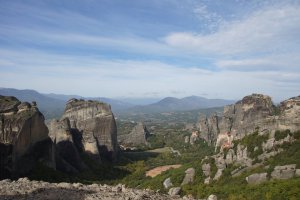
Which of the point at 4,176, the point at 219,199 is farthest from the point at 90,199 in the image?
the point at 4,176

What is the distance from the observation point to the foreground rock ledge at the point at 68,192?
977 inches

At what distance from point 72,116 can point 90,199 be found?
249 feet

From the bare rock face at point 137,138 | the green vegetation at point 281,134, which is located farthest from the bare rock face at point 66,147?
the bare rock face at point 137,138

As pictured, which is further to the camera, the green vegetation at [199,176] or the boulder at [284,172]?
the boulder at [284,172]

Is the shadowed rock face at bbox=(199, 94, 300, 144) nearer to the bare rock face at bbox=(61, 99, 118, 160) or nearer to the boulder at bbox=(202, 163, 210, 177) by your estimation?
the bare rock face at bbox=(61, 99, 118, 160)

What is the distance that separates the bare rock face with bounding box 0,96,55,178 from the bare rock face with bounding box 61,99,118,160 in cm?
2299

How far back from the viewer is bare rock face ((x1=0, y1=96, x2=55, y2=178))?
5250 centimetres

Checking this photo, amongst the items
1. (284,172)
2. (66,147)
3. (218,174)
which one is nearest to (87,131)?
(66,147)

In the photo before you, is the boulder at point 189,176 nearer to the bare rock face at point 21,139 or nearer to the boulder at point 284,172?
the boulder at point 284,172

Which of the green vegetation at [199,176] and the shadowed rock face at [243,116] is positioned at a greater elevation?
the shadowed rock face at [243,116]

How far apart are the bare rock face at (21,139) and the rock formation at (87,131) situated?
46.0 ft

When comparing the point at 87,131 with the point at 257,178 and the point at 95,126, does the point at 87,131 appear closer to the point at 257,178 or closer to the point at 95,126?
the point at 95,126

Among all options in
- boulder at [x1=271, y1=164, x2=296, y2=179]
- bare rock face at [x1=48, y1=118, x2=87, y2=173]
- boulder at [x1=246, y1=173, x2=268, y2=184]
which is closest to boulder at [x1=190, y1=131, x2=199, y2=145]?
bare rock face at [x1=48, y1=118, x2=87, y2=173]

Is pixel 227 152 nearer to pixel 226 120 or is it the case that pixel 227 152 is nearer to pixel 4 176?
pixel 4 176
